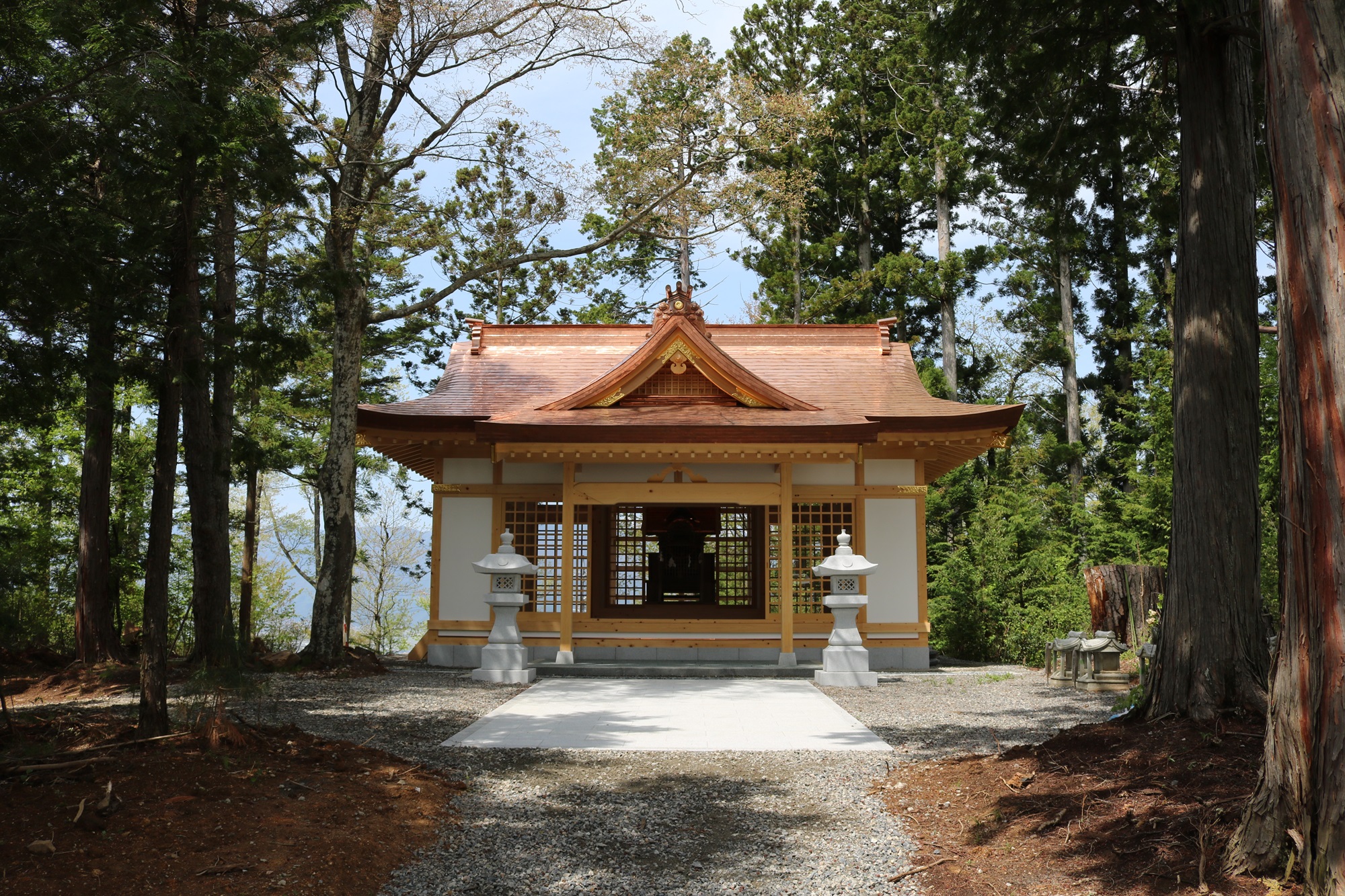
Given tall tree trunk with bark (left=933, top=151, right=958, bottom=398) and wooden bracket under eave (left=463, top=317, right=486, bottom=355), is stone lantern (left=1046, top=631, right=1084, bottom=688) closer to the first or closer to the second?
wooden bracket under eave (left=463, top=317, right=486, bottom=355)

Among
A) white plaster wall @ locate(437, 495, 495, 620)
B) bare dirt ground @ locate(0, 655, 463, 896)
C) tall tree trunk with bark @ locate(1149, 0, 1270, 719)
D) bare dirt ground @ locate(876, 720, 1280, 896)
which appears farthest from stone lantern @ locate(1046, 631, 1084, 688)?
bare dirt ground @ locate(0, 655, 463, 896)

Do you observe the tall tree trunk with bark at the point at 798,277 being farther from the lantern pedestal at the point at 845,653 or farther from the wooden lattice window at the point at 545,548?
the lantern pedestal at the point at 845,653

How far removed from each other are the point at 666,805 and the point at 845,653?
221 inches

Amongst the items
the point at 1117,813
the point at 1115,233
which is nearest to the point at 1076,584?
the point at 1117,813

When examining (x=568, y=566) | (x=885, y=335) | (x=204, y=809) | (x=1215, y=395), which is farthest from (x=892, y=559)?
(x=204, y=809)

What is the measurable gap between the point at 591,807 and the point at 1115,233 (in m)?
22.0

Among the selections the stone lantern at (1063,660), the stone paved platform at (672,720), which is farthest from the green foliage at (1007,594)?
the stone paved platform at (672,720)

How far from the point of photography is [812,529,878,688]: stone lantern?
10.3 metres

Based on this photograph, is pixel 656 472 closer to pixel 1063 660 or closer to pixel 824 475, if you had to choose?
pixel 824 475

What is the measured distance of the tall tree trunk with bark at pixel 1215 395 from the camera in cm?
530

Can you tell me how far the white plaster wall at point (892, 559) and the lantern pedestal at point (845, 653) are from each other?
6.14 feet

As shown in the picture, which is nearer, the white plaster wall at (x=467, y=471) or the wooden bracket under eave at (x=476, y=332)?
the white plaster wall at (x=467, y=471)

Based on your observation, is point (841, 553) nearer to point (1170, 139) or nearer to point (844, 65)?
point (1170, 139)

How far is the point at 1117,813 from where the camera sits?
4.09 meters
